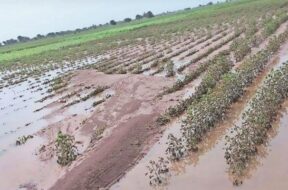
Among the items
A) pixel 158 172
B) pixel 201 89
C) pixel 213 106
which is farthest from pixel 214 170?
pixel 201 89

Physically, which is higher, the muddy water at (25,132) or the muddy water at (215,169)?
the muddy water at (215,169)

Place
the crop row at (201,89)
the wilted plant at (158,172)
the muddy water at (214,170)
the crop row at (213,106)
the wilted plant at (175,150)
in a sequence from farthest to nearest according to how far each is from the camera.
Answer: the crop row at (201,89)
the crop row at (213,106)
the wilted plant at (175,150)
the wilted plant at (158,172)
the muddy water at (214,170)

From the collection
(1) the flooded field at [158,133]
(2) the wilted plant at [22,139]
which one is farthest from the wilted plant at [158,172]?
(2) the wilted plant at [22,139]

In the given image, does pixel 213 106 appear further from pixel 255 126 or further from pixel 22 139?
pixel 22 139

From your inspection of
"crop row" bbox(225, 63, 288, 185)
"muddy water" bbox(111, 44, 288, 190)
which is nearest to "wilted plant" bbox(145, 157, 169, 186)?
"muddy water" bbox(111, 44, 288, 190)

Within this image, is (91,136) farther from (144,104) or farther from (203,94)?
(203,94)

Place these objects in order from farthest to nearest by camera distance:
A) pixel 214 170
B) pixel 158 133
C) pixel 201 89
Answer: pixel 201 89 → pixel 158 133 → pixel 214 170

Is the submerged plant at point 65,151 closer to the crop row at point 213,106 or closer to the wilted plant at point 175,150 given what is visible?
the wilted plant at point 175,150

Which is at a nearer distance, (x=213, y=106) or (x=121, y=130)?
(x=213, y=106)
